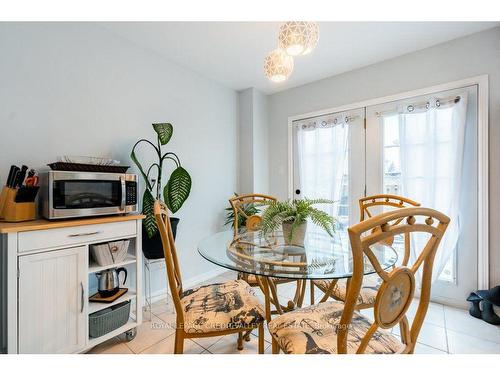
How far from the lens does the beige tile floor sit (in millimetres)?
1726

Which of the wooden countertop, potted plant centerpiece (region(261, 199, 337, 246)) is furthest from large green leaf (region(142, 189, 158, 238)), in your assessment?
potted plant centerpiece (region(261, 199, 337, 246))

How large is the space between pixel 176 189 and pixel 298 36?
1.51 metres

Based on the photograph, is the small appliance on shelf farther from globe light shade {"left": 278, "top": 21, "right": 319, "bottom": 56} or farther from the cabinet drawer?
globe light shade {"left": 278, "top": 21, "right": 319, "bottom": 56}

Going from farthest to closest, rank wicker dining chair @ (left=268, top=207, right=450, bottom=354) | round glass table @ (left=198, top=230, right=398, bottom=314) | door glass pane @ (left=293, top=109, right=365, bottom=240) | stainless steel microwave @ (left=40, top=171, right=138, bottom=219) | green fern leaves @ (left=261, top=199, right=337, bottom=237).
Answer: door glass pane @ (left=293, top=109, right=365, bottom=240) → stainless steel microwave @ (left=40, top=171, right=138, bottom=219) → green fern leaves @ (left=261, top=199, right=337, bottom=237) → round glass table @ (left=198, top=230, right=398, bottom=314) → wicker dining chair @ (left=268, top=207, right=450, bottom=354)

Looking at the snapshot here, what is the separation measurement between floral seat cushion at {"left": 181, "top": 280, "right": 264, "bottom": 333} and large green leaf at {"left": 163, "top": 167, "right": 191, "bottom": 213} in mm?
875

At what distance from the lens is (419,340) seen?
72.1 inches

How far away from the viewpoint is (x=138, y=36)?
89.7 inches

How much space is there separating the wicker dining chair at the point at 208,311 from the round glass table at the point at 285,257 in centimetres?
16

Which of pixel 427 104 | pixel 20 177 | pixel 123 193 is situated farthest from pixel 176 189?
pixel 427 104

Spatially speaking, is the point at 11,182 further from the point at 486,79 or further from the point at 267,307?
the point at 486,79

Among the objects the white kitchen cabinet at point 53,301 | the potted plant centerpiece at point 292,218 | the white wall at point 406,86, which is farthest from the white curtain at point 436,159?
the white kitchen cabinet at point 53,301

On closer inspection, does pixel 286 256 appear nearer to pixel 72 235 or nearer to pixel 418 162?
pixel 72 235
